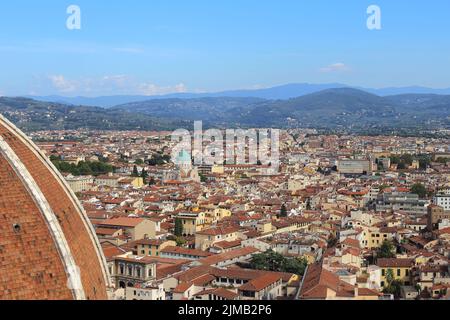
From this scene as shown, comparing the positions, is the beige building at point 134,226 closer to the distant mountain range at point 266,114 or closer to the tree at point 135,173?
the tree at point 135,173

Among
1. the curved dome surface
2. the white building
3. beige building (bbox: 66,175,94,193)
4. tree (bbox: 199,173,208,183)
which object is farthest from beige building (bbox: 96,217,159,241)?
tree (bbox: 199,173,208,183)

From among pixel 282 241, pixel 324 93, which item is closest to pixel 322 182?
pixel 282 241

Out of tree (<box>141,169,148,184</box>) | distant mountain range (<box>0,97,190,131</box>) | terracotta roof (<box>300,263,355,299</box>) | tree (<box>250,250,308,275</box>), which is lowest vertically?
tree (<box>141,169,148,184</box>)

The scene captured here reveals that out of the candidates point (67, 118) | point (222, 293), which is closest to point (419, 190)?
point (222, 293)

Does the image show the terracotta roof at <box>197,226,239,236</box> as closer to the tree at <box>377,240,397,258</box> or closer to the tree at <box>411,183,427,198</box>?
the tree at <box>377,240,397,258</box>

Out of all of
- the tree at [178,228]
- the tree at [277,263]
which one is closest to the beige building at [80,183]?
the tree at [178,228]

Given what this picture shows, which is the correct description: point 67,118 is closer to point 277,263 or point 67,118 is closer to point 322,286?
point 277,263
